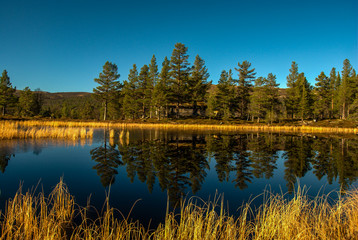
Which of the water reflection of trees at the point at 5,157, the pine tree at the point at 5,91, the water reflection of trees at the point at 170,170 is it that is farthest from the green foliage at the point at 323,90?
the pine tree at the point at 5,91

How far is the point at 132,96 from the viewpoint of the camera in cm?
6644

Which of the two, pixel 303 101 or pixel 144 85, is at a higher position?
pixel 144 85

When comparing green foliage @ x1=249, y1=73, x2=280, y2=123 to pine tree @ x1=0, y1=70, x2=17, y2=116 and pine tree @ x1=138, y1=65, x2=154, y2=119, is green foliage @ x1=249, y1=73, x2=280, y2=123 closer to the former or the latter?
pine tree @ x1=138, y1=65, x2=154, y2=119

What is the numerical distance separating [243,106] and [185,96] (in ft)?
71.5

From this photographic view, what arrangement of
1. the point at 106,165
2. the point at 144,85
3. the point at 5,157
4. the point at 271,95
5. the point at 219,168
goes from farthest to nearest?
the point at 144,85 → the point at 271,95 → the point at 5,157 → the point at 106,165 → the point at 219,168

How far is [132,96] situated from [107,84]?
8.72 meters

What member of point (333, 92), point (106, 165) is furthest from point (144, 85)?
point (333, 92)

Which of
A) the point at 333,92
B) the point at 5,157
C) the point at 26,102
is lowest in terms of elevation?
the point at 5,157

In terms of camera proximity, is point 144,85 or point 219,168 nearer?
point 219,168

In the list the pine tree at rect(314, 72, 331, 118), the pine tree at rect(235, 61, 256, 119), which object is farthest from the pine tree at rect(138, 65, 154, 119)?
the pine tree at rect(314, 72, 331, 118)

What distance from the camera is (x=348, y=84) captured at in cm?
6084

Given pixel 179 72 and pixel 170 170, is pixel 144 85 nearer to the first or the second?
pixel 179 72

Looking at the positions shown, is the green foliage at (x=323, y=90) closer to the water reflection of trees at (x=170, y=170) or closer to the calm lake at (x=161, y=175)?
the calm lake at (x=161, y=175)

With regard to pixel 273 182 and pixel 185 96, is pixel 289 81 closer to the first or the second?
pixel 185 96
